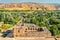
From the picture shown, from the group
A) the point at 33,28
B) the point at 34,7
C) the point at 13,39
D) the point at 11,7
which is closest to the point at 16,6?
the point at 11,7

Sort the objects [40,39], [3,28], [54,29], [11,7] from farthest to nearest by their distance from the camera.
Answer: [11,7] → [3,28] → [54,29] → [40,39]

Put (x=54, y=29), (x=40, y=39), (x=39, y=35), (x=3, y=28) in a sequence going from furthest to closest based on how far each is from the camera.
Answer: (x=3, y=28)
(x=54, y=29)
(x=39, y=35)
(x=40, y=39)

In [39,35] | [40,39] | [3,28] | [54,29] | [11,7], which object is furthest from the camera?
[11,7]

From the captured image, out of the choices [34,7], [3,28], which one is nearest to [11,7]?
[34,7]

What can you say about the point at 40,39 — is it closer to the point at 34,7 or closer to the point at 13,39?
the point at 13,39

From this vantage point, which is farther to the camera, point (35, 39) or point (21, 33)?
point (21, 33)

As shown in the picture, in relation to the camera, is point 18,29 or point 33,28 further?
point 33,28

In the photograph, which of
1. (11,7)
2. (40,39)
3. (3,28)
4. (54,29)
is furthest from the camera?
(11,7)

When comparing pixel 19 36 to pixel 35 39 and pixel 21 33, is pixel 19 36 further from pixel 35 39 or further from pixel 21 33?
pixel 35 39
